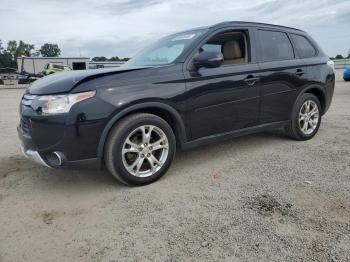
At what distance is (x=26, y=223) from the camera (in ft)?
9.87

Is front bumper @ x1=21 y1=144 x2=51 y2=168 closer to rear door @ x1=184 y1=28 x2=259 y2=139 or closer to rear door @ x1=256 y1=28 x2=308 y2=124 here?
rear door @ x1=184 y1=28 x2=259 y2=139

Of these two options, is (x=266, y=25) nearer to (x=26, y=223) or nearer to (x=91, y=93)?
(x=91, y=93)

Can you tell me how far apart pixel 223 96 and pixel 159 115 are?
0.86 meters

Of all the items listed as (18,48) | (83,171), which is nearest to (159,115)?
(83,171)

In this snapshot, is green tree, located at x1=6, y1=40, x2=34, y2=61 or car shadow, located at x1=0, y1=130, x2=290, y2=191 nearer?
car shadow, located at x1=0, y1=130, x2=290, y2=191

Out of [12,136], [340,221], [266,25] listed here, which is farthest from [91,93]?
[12,136]

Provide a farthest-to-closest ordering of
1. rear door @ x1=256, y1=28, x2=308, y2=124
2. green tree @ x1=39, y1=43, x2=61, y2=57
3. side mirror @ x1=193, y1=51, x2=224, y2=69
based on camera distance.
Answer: green tree @ x1=39, y1=43, x2=61, y2=57 < rear door @ x1=256, y1=28, x2=308, y2=124 < side mirror @ x1=193, y1=51, x2=224, y2=69

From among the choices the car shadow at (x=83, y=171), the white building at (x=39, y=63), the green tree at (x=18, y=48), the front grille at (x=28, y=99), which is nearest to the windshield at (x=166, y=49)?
the car shadow at (x=83, y=171)

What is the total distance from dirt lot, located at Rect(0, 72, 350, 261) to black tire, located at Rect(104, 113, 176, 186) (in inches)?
4.9

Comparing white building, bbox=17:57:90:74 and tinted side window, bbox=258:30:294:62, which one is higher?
white building, bbox=17:57:90:74

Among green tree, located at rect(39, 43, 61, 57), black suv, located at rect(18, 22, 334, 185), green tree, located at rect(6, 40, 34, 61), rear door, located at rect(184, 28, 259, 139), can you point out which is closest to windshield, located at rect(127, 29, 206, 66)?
black suv, located at rect(18, 22, 334, 185)

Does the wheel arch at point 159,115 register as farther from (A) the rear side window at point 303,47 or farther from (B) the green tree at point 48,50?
(B) the green tree at point 48,50

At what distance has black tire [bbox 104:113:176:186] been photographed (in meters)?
3.47

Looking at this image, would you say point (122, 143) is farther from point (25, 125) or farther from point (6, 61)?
point (6, 61)
